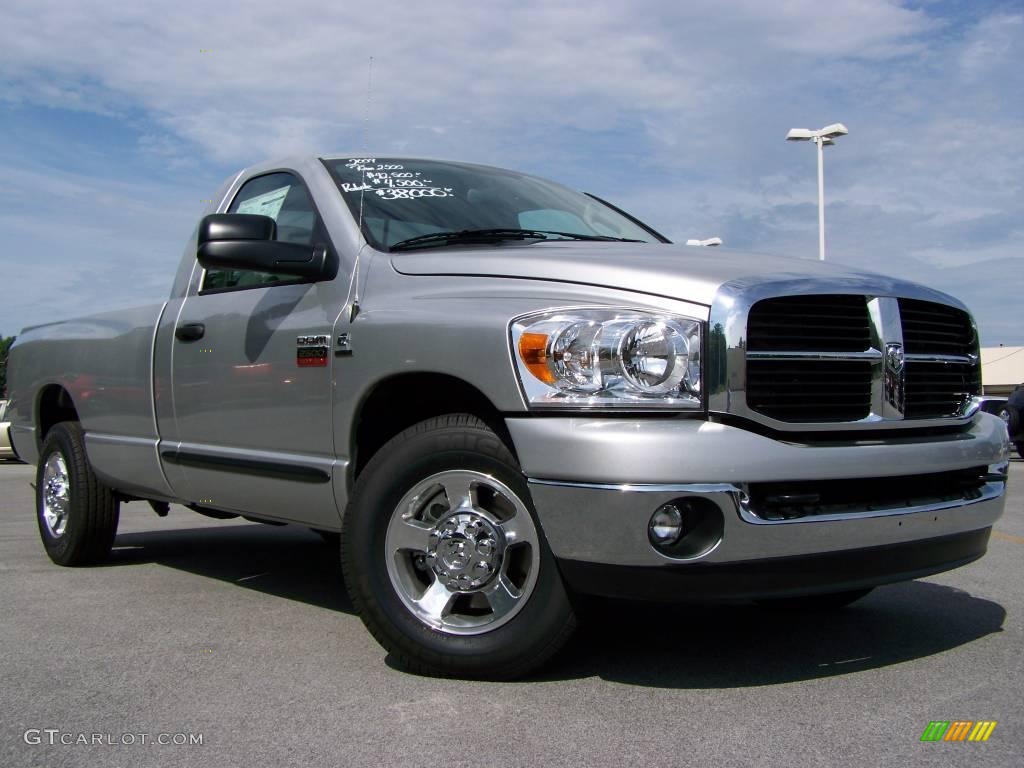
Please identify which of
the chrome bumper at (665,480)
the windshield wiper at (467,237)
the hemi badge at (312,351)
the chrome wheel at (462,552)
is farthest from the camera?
the windshield wiper at (467,237)

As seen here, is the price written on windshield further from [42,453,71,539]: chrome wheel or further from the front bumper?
[42,453,71,539]: chrome wheel

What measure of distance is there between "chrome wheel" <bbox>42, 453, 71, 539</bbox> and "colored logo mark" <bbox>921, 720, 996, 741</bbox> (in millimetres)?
4488

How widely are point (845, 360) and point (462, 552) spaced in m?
1.31

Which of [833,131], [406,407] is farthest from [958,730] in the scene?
[833,131]

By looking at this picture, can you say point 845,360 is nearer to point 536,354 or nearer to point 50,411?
point 536,354

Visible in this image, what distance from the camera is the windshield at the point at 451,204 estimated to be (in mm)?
4145

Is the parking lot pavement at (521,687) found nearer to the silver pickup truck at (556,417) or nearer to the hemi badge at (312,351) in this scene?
the silver pickup truck at (556,417)

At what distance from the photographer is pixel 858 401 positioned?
10.8 feet

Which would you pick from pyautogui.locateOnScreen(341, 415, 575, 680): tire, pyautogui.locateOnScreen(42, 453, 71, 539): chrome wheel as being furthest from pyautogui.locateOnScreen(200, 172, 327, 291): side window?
pyautogui.locateOnScreen(42, 453, 71, 539): chrome wheel

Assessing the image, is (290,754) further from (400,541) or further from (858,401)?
(858,401)

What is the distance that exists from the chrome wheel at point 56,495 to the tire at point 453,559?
2915 millimetres

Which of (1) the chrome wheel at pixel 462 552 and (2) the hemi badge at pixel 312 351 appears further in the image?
(2) the hemi badge at pixel 312 351

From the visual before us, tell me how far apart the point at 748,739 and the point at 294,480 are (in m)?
1.97

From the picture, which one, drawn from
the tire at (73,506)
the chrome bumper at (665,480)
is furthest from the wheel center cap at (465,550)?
the tire at (73,506)
